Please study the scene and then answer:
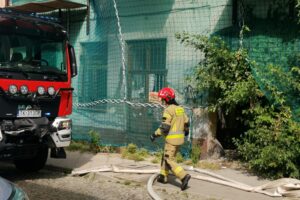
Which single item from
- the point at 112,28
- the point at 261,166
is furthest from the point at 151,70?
the point at 261,166

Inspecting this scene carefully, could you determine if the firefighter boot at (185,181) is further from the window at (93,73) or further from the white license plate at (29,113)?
the window at (93,73)

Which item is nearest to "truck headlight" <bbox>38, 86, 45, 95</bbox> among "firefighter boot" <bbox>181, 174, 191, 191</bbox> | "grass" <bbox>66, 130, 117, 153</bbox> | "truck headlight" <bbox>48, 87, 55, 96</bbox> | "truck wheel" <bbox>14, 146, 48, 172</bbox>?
"truck headlight" <bbox>48, 87, 55, 96</bbox>

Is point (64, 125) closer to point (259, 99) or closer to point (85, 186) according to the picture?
point (85, 186)

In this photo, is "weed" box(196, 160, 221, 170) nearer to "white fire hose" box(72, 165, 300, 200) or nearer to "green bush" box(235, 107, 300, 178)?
"white fire hose" box(72, 165, 300, 200)

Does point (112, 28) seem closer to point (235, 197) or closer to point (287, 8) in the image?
point (287, 8)

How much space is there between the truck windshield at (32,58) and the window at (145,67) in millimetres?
3098

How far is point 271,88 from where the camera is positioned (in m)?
8.53

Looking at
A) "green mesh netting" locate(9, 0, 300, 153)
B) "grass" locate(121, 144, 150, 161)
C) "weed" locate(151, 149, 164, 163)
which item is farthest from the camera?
"grass" locate(121, 144, 150, 161)

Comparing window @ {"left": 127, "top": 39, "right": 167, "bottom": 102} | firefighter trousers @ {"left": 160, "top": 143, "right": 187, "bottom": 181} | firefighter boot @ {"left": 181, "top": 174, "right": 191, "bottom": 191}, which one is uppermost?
window @ {"left": 127, "top": 39, "right": 167, "bottom": 102}

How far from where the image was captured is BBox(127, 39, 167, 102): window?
11.5m

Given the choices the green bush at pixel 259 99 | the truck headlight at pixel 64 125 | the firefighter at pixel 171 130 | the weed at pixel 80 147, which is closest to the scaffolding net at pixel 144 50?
the green bush at pixel 259 99

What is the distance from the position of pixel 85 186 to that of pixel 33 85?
6.32 ft

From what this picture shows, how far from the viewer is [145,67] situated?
11797 millimetres

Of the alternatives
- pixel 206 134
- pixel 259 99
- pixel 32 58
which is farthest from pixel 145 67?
pixel 32 58
